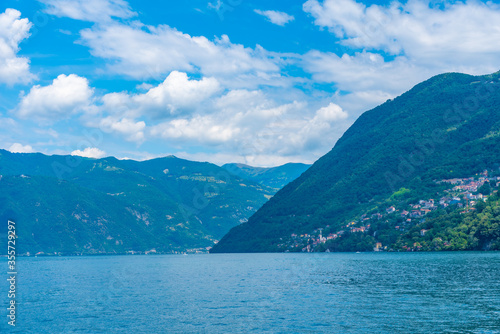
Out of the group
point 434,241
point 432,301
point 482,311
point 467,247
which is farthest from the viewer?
point 434,241

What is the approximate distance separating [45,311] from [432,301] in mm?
52916

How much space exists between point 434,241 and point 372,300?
Result: 14487 centimetres

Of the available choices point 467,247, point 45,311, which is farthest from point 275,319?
point 467,247

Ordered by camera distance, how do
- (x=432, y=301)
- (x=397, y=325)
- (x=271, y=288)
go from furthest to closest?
(x=271, y=288), (x=432, y=301), (x=397, y=325)

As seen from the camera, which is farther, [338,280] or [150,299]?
[338,280]

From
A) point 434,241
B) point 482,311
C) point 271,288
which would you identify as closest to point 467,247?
point 434,241

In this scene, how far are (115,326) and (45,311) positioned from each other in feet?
59.3

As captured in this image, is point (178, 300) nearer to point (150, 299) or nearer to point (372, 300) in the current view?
point (150, 299)

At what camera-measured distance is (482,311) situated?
179 ft

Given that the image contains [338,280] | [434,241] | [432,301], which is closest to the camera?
[432,301]

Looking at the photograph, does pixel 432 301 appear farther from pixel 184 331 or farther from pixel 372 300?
pixel 184 331

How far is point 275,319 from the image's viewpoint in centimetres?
5609

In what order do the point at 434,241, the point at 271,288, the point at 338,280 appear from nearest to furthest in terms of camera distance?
the point at 271,288 → the point at 338,280 → the point at 434,241

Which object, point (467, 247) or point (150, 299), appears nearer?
point (150, 299)
